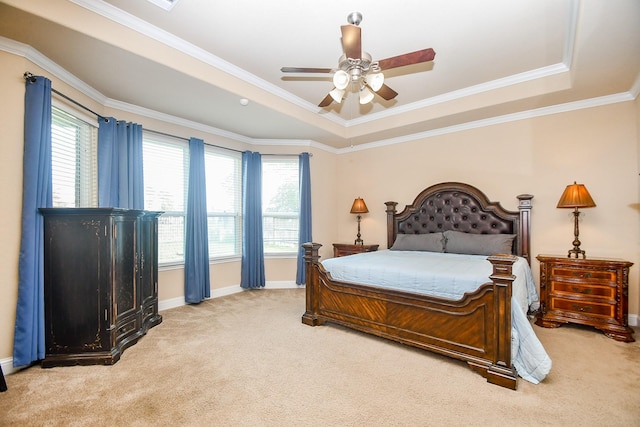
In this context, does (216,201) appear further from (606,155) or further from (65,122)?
(606,155)

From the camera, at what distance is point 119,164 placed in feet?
11.0

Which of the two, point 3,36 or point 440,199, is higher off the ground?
point 3,36

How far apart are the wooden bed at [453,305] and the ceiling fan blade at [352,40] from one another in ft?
5.85

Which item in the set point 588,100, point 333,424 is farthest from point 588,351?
point 588,100

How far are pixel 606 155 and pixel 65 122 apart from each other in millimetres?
5834

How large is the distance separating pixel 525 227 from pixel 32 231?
5071 mm

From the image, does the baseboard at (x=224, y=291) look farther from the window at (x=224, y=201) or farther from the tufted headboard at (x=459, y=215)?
the tufted headboard at (x=459, y=215)

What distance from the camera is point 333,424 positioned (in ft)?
5.41

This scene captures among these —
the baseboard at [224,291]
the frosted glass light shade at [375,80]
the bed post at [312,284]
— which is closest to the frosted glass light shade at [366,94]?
the frosted glass light shade at [375,80]

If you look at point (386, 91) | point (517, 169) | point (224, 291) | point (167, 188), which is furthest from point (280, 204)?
point (517, 169)

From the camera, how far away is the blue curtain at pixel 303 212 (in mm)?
4969

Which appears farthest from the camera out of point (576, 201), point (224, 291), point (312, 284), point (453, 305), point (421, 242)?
point (224, 291)

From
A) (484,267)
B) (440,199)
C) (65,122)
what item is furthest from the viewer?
(440,199)

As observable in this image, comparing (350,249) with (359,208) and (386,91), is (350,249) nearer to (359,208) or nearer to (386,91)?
(359,208)
